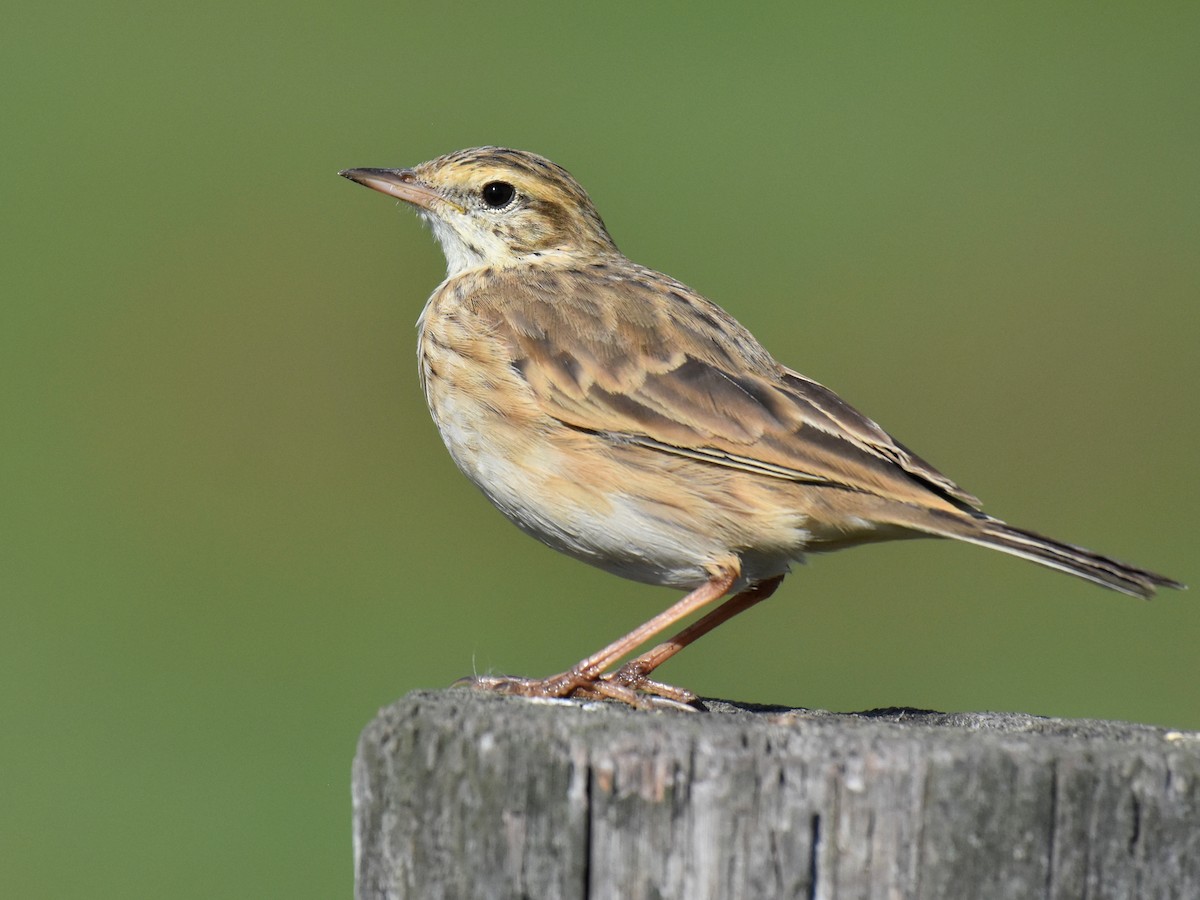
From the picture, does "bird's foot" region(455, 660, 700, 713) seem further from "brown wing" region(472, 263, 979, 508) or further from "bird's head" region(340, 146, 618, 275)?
"bird's head" region(340, 146, 618, 275)

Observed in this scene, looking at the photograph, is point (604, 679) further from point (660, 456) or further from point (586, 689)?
point (660, 456)

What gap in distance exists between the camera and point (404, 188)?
8281 millimetres

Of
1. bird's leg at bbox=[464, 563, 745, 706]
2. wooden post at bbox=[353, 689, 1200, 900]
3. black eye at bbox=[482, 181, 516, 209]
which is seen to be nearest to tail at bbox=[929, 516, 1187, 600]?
bird's leg at bbox=[464, 563, 745, 706]

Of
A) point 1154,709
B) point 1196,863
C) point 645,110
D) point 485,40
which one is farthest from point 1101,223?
point 1196,863

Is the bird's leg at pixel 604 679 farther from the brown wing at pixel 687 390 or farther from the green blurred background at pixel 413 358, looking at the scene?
the green blurred background at pixel 413 358

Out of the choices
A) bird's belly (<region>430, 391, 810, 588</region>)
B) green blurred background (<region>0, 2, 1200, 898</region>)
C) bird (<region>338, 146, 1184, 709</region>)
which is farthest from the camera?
green blurred background (<region>0, 2, 1200, 898</region>)

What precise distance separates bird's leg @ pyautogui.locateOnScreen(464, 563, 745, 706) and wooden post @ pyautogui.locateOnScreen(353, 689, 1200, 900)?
67.7 inches

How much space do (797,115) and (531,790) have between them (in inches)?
770

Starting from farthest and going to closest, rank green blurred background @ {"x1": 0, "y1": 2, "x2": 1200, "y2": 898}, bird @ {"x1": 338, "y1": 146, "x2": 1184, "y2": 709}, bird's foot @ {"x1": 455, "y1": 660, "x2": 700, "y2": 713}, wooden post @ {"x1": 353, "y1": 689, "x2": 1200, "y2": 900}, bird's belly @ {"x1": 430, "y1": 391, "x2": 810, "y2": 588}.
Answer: green blurred background @ {"x1": 0, "y1": 2, "x2": 1200, "y2": 898}
bird's belly @ {"x1": 430, "y1": 391, "x2": 810, "y2": 588}
bird @ {"x1": 338, "y1": 146, "x2": 1184, "y2": 709}
bird's foot @ {"x1": 455, "y1": 660, "x2": 700, "y2": 713}
wooden post @ {"x1": 353, "y1": 689, "x2": 1200, "y2": 900}

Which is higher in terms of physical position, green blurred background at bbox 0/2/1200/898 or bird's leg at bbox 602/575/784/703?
green blurred background at bbox 0/2/1200/898

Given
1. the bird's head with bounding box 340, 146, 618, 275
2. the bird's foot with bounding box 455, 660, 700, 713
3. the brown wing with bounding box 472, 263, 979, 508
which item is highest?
the bird's head with bounding box 340, 146, 618, 275

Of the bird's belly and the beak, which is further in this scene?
the beak

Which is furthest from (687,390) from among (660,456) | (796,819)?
(796,819)

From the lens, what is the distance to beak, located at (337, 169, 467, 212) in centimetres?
823
